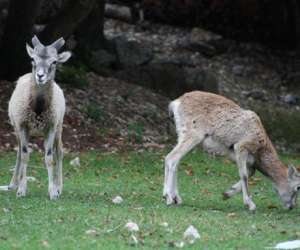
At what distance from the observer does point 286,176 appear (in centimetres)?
1313

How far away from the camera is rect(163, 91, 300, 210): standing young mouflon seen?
12836mm

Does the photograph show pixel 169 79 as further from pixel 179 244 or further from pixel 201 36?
pixel 179 244

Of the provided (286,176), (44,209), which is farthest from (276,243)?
(286,176)

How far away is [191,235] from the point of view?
9.44 m

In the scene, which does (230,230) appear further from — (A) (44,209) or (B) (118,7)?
(B) (118,7)

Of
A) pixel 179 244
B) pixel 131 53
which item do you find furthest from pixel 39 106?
pixel 131 53

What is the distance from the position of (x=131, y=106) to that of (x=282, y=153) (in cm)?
347

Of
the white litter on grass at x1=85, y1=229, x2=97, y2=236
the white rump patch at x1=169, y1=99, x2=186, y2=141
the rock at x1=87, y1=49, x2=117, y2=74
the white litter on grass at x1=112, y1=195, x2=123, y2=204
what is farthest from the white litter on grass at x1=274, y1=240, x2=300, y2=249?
the rock at x1=87, y1=49, x2=117, y2=74

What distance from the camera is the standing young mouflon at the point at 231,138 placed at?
12.8 metres

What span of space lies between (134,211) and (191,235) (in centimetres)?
182

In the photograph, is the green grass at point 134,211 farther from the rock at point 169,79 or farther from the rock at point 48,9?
the rock at point 48,9

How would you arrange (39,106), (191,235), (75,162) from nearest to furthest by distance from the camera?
(191,235), (39,106), (75,162)

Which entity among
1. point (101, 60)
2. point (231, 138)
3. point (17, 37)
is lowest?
point (101, 60)

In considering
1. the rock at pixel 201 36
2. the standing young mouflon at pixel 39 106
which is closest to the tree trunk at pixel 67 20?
the standing young mouflon at pixel 39 106
